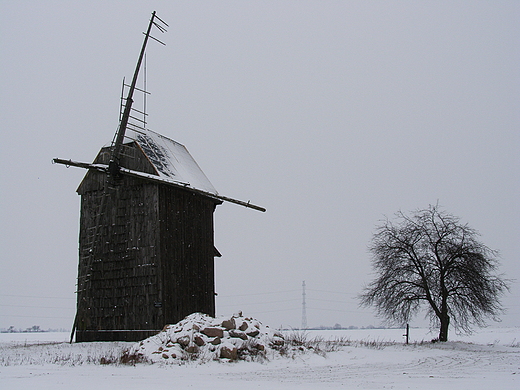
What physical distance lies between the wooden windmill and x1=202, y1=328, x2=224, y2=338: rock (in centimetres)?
483

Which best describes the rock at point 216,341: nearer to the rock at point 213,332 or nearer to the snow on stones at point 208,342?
the snow on stones at point 208,342

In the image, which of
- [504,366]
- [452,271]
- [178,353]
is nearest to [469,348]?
[452,271]

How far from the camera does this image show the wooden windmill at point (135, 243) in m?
22.6

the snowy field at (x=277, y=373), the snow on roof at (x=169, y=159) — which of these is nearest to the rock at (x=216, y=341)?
the snowy field at (x=277, y=373)

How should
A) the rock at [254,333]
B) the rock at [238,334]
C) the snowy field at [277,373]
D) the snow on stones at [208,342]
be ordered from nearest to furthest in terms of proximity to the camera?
the snowy field at [277,373] → the snow on stones at [208,342] → the rock at [238,334] → the rock at [254,333]

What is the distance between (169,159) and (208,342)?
11.1 metres

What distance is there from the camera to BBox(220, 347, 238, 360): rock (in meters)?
16.6

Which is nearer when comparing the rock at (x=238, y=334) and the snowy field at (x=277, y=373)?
the snowy field at (x=277, y=373)

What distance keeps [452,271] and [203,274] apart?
44.9 feet

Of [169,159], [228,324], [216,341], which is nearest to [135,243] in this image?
[169,159]

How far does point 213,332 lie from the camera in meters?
17.7

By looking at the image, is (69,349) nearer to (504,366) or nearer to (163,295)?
(163,295)

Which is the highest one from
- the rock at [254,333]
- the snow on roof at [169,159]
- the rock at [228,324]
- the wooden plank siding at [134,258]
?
the snow on roof at [169,159]

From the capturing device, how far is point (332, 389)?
10617 mm
